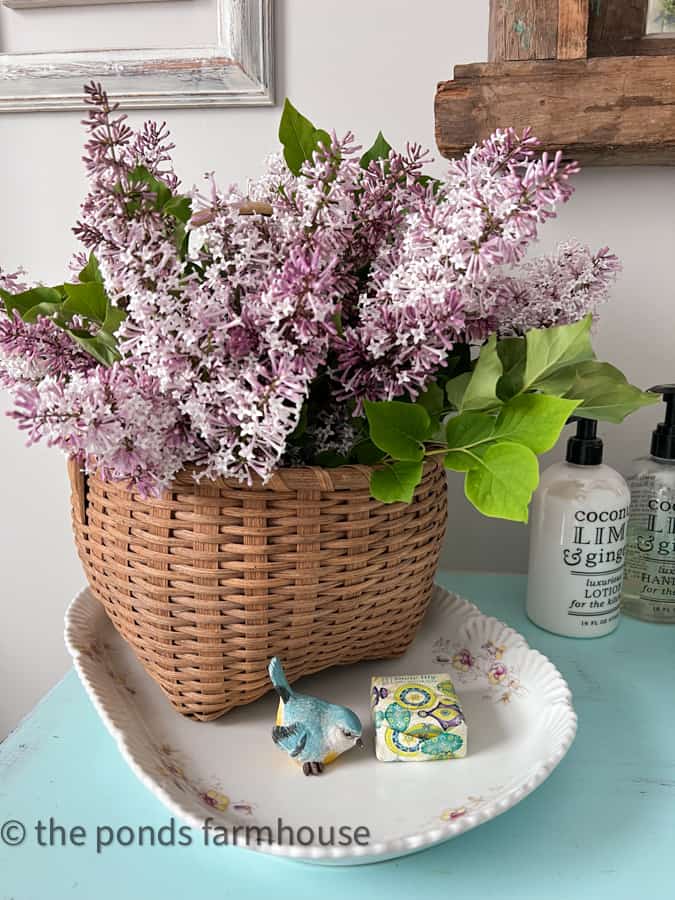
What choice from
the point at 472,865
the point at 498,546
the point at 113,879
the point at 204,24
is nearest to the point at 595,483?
the point at 498,546

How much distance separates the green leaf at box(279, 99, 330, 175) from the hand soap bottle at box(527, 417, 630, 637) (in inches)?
12.4

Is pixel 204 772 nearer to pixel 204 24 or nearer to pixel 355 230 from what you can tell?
pixel 355 230

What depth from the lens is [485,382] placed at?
420 millimetres

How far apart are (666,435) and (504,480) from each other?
32 cm

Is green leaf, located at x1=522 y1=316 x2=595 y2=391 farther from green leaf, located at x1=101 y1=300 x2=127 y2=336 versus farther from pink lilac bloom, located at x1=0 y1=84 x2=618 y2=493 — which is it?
green leaf, located at x1=101 y1=300 x2=127 y2=336

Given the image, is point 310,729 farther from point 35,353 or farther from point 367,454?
point 35,353

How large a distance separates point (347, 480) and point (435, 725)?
167 mm

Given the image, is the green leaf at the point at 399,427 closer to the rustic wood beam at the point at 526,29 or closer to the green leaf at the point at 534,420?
the green leaf at the point at 534,420

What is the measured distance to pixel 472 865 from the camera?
0.39 meters

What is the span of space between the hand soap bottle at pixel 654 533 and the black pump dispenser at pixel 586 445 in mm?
71

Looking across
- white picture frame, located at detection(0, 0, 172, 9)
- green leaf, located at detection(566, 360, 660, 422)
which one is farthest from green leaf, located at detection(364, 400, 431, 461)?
white picture frame, located at detection(0, 0, 172, 9)

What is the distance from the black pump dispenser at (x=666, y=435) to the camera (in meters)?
0.62

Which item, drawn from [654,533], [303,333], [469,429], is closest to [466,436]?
[469,429]

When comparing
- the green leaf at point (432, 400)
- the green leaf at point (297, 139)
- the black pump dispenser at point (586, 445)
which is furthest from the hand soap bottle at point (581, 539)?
the green leaf at point (297, 139)
